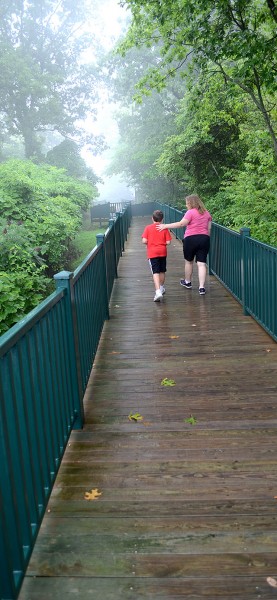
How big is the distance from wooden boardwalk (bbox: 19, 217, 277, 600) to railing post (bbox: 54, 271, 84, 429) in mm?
214

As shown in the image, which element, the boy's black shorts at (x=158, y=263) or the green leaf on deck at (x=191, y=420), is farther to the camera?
the boy's black shorts at (x=158, y=263)

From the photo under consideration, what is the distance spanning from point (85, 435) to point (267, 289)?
10.6ft

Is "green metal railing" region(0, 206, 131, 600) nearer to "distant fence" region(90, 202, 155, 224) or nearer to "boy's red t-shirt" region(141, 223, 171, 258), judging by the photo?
"boy's red t-shirt" region(141, 223, 171, 258)

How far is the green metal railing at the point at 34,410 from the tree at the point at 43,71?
38.4 metres

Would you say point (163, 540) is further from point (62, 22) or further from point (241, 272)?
point (62, 22)

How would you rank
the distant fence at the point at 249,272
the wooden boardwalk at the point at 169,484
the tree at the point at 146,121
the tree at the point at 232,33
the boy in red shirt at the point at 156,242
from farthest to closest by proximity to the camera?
the tree at the point at 146,121 → the boy in red shirt at the point at 156,242 → the tree at the point at 232,33 → the distant fence at the point at 249,272 → the wooden boardwalk at the point at 169,484

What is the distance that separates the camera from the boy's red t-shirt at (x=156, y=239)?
8.39m

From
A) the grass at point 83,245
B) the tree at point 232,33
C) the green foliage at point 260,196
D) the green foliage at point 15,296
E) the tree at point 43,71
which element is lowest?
the grass at point 83,245

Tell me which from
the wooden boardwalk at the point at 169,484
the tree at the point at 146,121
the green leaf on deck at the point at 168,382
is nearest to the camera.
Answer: the wooden boardwalk at the point at 169,484

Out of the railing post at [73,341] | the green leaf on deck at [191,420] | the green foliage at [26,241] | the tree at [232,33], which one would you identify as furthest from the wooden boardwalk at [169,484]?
the green foliage at [26,241]

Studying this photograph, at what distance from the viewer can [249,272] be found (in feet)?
24.0

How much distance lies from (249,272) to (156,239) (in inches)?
71.6

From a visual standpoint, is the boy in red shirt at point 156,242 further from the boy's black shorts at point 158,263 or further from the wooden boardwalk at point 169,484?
the wooden boardwalk at point 169,484

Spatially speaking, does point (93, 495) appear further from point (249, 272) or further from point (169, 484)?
point (249, 272)
